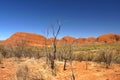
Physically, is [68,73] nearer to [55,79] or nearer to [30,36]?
[55,79]

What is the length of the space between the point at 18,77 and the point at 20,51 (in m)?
27.9

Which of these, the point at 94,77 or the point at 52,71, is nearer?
the point at 94,77

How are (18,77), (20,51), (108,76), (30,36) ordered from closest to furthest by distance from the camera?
(18,77) < (108,76) < (20,51) < (30,36)

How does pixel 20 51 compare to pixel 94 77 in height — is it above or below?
above

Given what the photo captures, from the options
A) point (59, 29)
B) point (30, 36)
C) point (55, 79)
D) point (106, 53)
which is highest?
point (30, 36)

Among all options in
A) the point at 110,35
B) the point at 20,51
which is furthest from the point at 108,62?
the point at 110,35

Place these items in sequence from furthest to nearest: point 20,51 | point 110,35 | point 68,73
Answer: point 110,35, point 20,51, point 68,73

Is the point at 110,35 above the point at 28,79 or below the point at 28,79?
above

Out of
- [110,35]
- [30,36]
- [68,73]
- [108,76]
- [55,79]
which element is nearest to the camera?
[108,76]

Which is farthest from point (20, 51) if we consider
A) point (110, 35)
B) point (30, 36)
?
point (110, 35)

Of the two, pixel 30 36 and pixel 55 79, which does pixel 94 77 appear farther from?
pixel 30 36

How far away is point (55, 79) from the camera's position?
2052 cm

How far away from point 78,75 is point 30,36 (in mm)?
106082

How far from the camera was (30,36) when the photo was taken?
125 m
